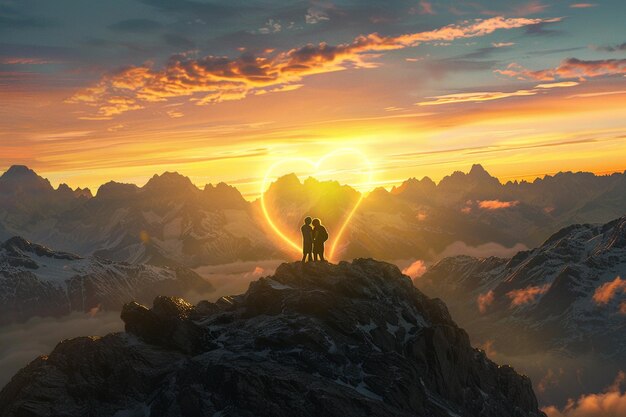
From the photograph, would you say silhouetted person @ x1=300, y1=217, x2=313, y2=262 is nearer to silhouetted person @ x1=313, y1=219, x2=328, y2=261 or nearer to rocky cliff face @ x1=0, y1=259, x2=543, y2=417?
silhouetted person @ x1=313, y1=219, x2=328, y2=261

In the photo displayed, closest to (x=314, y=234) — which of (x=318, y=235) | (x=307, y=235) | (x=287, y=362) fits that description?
(x=318, y=235)

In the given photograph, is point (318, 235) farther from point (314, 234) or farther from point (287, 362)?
point (287, 362)

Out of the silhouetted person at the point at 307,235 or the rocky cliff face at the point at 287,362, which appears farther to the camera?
the silhouetted person at the point at 307,235

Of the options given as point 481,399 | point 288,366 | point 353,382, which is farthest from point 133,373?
point 481,399

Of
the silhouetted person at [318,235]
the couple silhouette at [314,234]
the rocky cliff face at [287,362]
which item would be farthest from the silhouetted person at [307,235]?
the rocky cliff face at [287,362]

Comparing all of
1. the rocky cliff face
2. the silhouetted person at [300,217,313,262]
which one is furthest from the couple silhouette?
the rocky cliff face

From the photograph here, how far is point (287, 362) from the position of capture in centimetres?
7850

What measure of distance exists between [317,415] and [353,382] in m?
11.3

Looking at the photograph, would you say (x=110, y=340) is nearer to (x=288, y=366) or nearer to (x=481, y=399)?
(x=288, y=366)

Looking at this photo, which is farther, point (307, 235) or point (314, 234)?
point (314, 234)

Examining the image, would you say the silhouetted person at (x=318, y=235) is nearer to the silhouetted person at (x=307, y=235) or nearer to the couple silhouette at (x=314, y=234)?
the couple silhouette at (x=314, y=234)

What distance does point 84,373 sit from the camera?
72688 millimetres

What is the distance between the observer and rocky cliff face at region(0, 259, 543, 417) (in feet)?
229

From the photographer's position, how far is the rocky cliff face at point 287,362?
69.9 m
